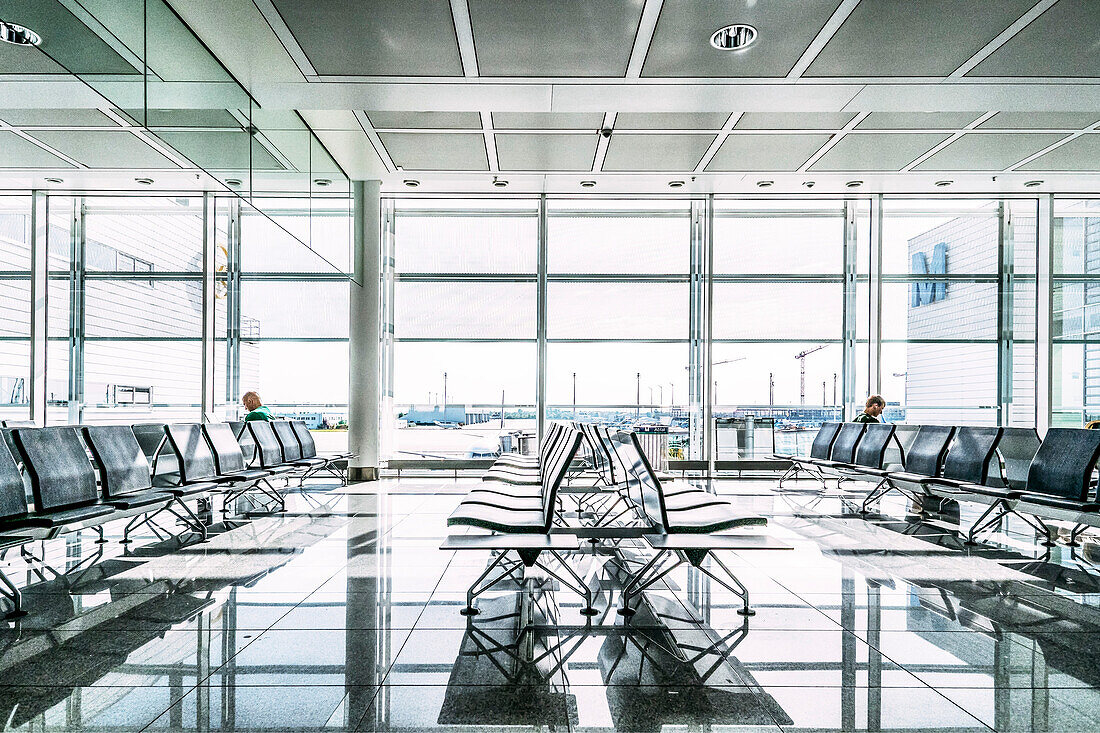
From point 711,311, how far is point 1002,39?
498cm

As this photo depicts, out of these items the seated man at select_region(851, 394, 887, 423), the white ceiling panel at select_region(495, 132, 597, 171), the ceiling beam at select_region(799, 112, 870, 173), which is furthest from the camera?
the seated man at select_region(851, 394, 887, 423)

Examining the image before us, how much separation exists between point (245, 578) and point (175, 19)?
3916mm

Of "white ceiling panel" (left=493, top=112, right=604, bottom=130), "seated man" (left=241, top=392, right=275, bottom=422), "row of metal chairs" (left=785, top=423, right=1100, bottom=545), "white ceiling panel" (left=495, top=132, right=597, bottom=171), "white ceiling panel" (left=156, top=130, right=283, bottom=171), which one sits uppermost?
"white ceiling panel" (left=493, top=112, right=604, bottom=130)

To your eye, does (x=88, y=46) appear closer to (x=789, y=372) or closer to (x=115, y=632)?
(x=115, y=632)

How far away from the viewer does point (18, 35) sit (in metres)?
4.24

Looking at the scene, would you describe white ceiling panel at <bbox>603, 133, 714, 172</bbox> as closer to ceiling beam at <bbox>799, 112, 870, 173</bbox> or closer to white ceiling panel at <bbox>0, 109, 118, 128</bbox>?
ceiling beam at <bbox>799, 112, 870, 173</bbox>

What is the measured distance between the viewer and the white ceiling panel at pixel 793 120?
21.7 feet

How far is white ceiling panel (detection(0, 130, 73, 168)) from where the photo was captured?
22.8 feet

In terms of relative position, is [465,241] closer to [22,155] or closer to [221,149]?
[221,149]

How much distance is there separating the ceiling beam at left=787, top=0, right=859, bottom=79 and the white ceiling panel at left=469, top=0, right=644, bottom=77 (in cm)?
135

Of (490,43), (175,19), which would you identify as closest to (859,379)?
(490,43)

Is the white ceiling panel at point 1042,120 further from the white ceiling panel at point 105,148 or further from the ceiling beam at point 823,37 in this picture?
the white ceiling panel at point 105,148

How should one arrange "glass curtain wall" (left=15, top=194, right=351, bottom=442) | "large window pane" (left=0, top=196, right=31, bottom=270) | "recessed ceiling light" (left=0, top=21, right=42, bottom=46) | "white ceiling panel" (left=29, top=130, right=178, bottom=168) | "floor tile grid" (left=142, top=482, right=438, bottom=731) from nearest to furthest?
"floor tile grid" (left=142, top=482, right=438, bottom=731) < "recessed ceiling light" (left=0, top=21, right=42, bottom=46) < "white ceiling panel" (left=29, top=130, right=178, bottom=168) < "large window pane" (left=0, top=196, right=31, bottom=270) < "glass curtain wall" (left=15, top=194, right=351, bottom=442)

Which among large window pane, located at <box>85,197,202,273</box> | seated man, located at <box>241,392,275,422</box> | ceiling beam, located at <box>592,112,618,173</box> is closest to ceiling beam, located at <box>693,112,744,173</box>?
ceiling beam, located at <box>592,112,618,173</box>
